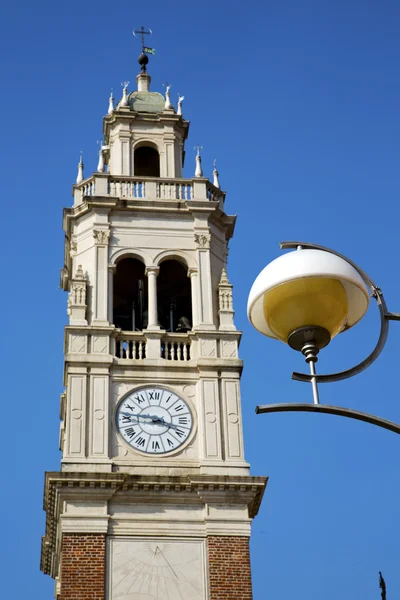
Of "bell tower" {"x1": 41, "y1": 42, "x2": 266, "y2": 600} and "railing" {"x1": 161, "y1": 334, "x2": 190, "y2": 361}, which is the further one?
"railing" {"x1": 161, "y1": 334, "x2": 190, "y2": 361}

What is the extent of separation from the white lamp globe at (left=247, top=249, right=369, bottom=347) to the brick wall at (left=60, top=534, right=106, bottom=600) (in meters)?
17.5

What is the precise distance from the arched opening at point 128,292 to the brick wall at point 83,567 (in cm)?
738

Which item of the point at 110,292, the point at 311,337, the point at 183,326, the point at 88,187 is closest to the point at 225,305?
the point at 183,326

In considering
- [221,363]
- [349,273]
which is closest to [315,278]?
[349,273]

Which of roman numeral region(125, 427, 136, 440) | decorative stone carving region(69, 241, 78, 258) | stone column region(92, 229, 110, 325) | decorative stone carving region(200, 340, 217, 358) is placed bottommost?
roman numeral region(125, 427, 136, 440)

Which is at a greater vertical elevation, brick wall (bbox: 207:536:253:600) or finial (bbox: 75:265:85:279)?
finial (bbox: 75:265:85:279)

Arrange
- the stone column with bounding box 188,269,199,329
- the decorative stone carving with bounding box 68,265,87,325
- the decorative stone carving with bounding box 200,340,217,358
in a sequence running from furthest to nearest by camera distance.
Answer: the stone column with bounding box 188,269,199,329 < the decorative stone carving with bounding box 68,265,87,325 < the decorative stone carving with bounding box 200,340,217,358

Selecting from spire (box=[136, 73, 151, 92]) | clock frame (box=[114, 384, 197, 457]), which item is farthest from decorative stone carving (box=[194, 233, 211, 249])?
spire (box=[136, 73, 151, 92])

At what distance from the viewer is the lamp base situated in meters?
11.8

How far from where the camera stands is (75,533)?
2877 centimetres

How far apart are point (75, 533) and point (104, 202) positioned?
9.98 metres

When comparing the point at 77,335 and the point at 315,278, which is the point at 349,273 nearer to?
the point at 315,278

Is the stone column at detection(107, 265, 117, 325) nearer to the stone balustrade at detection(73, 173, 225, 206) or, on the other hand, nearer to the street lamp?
the stone balustrade at detection(73, 173, 225, 206)

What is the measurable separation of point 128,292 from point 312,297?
2464 cm
